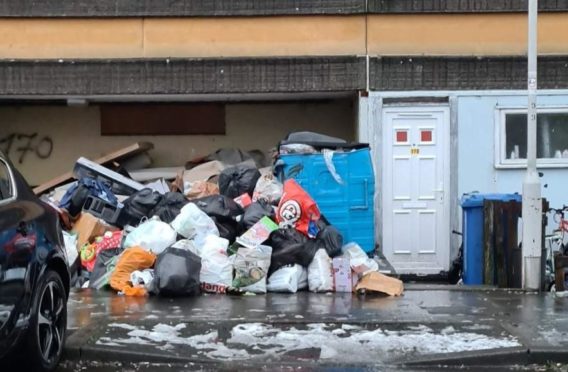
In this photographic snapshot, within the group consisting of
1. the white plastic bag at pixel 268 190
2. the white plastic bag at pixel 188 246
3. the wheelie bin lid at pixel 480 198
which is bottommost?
the white plastic bag at pixel 188 246

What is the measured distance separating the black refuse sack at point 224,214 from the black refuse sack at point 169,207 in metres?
0.23

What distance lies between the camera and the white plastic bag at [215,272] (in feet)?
32.3

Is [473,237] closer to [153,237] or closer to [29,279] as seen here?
[153,237]

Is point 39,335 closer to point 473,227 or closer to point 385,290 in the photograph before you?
point 385,290

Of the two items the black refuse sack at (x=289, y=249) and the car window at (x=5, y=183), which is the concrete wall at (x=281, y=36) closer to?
the black refuse sack at (x=289, y=249)

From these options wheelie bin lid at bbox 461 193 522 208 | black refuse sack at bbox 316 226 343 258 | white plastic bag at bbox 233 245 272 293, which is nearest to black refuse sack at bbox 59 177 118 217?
white plastic bag at bbox 233 245 272 293

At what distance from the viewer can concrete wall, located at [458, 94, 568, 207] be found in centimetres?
1158

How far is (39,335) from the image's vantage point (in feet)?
20.4

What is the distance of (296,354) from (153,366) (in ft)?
3.75

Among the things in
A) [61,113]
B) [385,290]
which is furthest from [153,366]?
[61,113]

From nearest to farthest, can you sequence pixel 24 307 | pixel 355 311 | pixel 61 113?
1. pixel 24 307
2. pixel 355 311
3. pixel 61 113

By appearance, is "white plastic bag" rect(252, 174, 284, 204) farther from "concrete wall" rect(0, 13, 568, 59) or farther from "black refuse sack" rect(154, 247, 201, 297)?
"concrete wall" rect(0, 13, 568, 59)

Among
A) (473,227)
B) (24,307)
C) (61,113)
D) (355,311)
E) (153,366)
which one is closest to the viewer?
(24,307)

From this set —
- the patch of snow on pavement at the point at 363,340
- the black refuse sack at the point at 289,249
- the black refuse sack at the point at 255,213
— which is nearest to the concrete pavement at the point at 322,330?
the patch of snow on pavement at the point at 363,340
